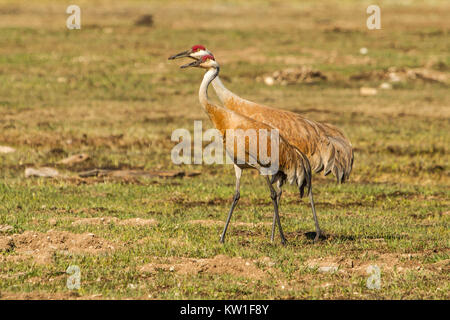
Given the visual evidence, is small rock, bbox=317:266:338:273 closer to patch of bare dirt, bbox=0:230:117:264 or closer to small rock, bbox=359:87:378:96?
patch of bare dirt, bbox=0:230:117:264

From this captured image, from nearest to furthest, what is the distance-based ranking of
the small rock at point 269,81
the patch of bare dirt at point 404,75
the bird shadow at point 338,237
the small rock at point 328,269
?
1. the small rock at point 328,269
2. the bird shadow at point 338,237
3. the small rock at point 269,81
4. the patch of bare dirt at point 404,75

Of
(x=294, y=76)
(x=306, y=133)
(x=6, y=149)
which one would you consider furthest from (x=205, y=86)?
(x=294, y=76)

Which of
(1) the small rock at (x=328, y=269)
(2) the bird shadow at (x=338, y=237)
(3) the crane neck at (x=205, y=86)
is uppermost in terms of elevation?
(3) the crane neck at (x=205, y=86)

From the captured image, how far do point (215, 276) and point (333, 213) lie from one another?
4.47 metres

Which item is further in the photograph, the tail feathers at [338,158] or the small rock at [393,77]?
the small rock at [393,77]

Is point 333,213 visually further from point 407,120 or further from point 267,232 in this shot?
point 407,120

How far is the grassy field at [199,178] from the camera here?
8.23 meters

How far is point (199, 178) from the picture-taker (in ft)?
50.3

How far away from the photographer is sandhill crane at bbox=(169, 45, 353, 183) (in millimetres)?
10195

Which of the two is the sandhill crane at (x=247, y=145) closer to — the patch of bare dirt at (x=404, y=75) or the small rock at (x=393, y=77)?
the small rock at (x=393, y=77)

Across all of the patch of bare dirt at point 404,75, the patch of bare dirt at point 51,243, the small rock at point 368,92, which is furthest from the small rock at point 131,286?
the patch of bare dirt at point 404,75

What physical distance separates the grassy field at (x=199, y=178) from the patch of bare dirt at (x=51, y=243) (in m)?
0.03

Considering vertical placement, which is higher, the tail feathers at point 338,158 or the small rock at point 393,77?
the tail feathers at point 338,158

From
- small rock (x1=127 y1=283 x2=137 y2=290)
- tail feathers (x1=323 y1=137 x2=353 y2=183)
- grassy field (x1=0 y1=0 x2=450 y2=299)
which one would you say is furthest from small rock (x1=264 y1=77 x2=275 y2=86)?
small rock (x1=127 y1=283 x2=137 y2=290)
